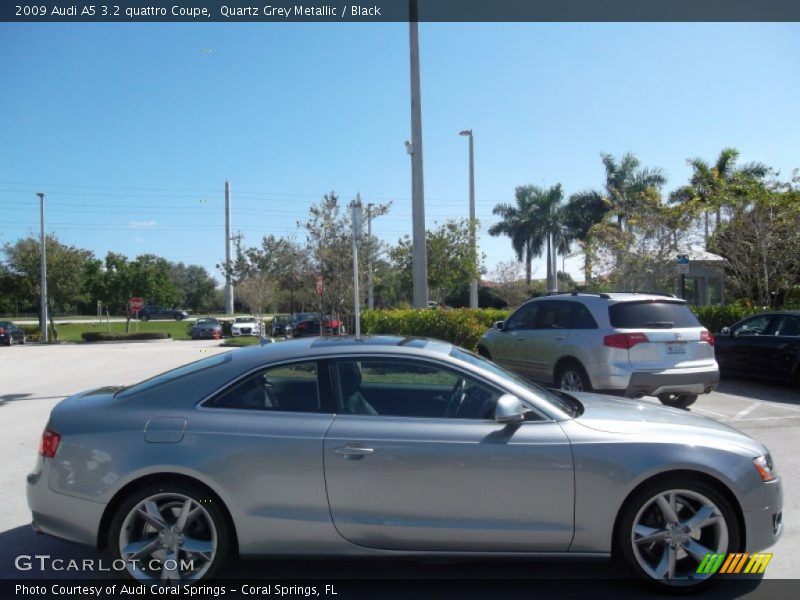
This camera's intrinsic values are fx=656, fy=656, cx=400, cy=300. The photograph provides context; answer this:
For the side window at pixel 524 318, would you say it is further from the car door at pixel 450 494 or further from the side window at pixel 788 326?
the car door at pixel 450 494

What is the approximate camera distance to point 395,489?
3.76 m

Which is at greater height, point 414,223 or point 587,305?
point 414,223

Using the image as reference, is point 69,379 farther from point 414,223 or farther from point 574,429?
point 574,429

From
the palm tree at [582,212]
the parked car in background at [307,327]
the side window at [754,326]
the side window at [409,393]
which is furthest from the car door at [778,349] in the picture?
the palm tree at [582,212]

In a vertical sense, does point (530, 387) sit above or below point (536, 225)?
below

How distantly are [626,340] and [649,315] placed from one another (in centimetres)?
56

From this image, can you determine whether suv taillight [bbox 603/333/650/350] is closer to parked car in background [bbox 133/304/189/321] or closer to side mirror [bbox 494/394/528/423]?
side mirror [bbox 494/394/528/423]

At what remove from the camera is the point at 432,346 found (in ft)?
14.9

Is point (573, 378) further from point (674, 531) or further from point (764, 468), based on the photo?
point (674, 531)

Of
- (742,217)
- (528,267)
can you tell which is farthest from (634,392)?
(528,267)

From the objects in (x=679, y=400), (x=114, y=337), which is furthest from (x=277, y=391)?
(x=114, y=337)

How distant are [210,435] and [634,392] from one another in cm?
599

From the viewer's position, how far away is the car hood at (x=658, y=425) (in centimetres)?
393

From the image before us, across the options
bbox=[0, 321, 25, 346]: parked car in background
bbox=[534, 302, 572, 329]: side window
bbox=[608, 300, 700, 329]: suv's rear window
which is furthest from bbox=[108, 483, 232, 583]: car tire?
bbox=[0, 321, 25, 346]: parked car in background
